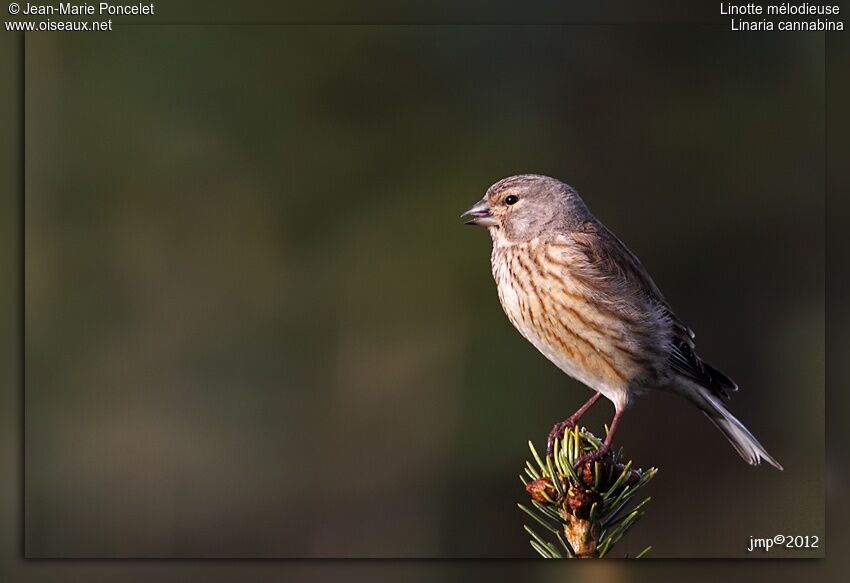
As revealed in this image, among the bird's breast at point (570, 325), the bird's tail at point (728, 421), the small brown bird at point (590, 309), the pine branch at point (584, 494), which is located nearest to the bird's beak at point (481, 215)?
the small brown bird at point (590, 309)

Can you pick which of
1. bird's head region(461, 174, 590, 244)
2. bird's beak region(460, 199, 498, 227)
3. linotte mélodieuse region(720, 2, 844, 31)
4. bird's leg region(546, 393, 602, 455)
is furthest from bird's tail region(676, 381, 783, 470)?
linotte mélodieuse region(720, 2, 844, 31)

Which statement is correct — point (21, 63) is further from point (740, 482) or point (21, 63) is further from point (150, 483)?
point (740, 482)

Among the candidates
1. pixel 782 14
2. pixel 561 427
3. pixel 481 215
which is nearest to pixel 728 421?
pixel 561 427

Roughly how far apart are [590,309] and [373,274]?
1212 millimetres

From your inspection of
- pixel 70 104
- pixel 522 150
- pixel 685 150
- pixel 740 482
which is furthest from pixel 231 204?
pixel 740 482

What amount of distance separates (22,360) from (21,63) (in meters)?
1.24

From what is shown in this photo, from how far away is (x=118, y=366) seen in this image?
615 centimetres

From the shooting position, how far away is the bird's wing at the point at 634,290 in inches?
231

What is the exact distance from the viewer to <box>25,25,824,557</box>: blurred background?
596 centimetres

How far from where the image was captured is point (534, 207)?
19.6 ft

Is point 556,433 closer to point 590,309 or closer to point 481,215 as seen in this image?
point 590,309

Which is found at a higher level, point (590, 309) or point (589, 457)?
point (590, 309)

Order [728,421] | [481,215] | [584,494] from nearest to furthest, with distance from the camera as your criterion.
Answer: [584,494] < [728,421] < [481,215]

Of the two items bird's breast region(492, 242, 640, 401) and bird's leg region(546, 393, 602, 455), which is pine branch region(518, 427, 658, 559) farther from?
bird's breast region(492, 242, 640, 401)
